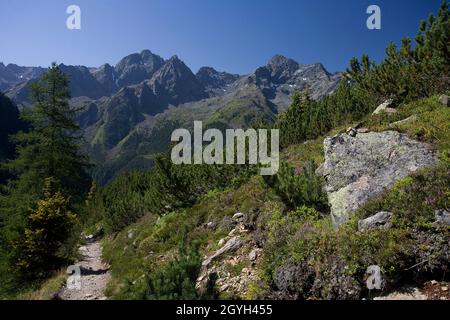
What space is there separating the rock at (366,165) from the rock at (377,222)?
0.89 metres

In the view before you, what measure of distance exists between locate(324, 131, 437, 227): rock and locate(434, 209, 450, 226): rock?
1.88m

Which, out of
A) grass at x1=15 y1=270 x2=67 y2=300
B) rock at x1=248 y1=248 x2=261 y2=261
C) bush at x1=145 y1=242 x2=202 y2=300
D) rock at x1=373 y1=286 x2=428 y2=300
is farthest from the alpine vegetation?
rock at x1=373 y1=286 x2=428 y2=300

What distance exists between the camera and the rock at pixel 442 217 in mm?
7574

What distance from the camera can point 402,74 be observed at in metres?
24.5

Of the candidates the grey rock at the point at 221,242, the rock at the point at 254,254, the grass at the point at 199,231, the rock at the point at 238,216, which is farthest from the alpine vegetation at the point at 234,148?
the rock at the point at 254,254

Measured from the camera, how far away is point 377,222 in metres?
8.38

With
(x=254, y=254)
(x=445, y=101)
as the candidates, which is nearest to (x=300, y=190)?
(x=254, y=254)

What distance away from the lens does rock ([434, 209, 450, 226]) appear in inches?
298

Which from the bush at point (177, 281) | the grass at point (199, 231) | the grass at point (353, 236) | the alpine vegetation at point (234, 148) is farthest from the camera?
the alpine vegetation at point (234, 148)

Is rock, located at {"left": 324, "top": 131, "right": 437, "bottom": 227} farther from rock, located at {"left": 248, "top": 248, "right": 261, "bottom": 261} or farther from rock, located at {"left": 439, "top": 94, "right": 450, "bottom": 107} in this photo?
rock, located at {"left": 439, "top": 94, "right": 450, "bottom": 107}

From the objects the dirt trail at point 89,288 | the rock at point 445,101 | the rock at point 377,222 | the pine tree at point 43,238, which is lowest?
the dirt trail at point 89,288

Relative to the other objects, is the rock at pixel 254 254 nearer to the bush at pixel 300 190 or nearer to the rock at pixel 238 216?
the bush at pixel 300 190

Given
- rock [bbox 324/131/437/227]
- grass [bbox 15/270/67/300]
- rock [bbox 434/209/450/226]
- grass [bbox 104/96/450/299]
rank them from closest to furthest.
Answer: grass [bbox 104/96/450/299]
rock [bbox 434/209/450/226]
rock [bbox 324/131/437/227]
grass [bbox 15/270/67/300]

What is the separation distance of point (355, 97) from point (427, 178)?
24.4 m
